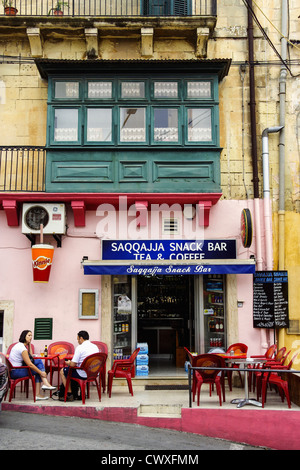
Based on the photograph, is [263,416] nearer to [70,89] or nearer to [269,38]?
[70,89]

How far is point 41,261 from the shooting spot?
429 inches

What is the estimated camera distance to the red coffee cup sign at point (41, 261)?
1086 cm

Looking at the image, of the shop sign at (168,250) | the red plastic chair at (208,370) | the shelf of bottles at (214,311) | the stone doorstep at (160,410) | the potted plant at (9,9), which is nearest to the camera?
the stone doorstep at (160,410)

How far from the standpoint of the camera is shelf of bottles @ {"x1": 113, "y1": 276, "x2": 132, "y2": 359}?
11516 mm

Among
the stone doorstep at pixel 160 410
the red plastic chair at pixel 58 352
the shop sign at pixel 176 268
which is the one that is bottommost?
the stone doorstep at pixel 160 410

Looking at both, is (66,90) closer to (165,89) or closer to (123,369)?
(165,89)

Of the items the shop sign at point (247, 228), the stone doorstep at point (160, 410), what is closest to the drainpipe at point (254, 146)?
the shop sign at point (247, 228)

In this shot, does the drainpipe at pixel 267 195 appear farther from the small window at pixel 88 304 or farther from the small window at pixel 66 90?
the small window at pixel 66 90

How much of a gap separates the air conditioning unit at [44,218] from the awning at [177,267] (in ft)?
3.35

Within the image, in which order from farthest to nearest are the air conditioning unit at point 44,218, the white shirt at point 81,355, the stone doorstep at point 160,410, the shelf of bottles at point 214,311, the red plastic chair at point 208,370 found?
1. the shelf of bottles at point 214,311
2. the air conditioning unit at point 44,218
3. the white shirt at point 81,355
4. the red plastic chair at point 208,370
5. the stone doorstep at point 160,410

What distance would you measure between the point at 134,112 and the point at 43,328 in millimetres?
5352

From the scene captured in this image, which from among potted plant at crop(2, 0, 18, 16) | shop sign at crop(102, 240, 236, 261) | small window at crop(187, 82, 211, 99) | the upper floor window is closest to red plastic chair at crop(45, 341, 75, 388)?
shop sign at crop(102, 240, 236, 261)

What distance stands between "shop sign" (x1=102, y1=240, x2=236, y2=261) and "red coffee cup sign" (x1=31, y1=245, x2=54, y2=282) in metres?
1.22

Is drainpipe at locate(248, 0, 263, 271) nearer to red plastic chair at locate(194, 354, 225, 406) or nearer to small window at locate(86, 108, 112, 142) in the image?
red plastic chair at locate(194, 354, 225, 406)
